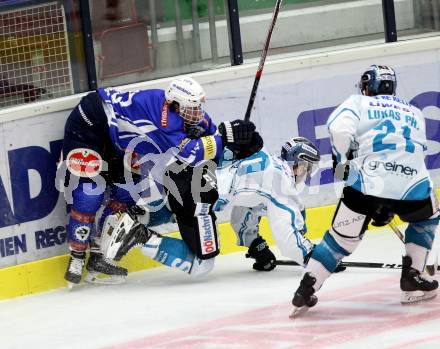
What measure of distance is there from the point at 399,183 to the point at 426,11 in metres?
2.65

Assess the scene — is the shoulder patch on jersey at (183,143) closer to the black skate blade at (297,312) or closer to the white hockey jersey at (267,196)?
the white hockey jersey at (267,196)

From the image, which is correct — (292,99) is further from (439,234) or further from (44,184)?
(44,184)

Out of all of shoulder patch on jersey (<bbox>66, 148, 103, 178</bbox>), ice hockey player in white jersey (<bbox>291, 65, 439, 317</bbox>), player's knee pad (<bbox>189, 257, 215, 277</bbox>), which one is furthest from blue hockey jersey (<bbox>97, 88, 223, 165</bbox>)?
ice hockey player in white jersey (<bbox>291, 65, 439, 317</bbox>)

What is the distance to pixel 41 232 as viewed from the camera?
6.31 m

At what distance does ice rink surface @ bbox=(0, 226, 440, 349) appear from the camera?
4812 mm

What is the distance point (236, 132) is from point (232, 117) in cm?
86

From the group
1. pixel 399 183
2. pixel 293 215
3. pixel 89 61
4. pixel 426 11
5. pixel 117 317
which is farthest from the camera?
pixel 426 11

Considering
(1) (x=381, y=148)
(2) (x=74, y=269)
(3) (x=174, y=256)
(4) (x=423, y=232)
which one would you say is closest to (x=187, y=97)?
(3) (x=174, y=256)

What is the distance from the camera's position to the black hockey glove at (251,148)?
609 centimetres

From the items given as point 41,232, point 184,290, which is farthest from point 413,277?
point 41,232

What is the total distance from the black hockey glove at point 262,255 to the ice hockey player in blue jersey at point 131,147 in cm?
26

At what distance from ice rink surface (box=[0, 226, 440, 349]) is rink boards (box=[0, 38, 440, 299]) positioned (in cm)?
24

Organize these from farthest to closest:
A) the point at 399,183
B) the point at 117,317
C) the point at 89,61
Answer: the point at 89,61
the point at 117,317
the point at 399,183

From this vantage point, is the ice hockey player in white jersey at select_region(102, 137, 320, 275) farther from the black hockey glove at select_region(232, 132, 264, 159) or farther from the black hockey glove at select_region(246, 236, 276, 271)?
the black hockey glove at select_region(246, 236, 276, 271)
